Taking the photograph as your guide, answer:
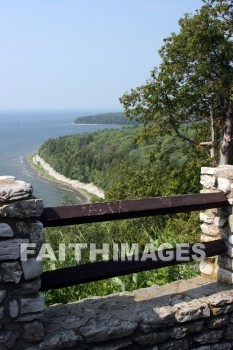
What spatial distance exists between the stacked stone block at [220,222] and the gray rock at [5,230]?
176cm

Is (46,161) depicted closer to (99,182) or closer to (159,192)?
(99,182)

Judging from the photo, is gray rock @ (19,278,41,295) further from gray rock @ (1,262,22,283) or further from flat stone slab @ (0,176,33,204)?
flat stone slab @ (0,176,33,204)

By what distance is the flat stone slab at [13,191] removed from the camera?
2.46 m

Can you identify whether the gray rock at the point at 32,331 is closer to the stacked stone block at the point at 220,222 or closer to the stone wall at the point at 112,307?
the stone wall at the point at 112,307

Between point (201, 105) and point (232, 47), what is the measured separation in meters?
2.96

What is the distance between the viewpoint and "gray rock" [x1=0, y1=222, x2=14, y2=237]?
2.47m

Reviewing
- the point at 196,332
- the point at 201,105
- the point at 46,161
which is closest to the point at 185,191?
the point at 201,105

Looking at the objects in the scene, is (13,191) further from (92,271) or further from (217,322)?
(217,322)

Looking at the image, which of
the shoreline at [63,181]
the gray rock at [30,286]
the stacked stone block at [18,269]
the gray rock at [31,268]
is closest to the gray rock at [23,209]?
the stacked stone block at [18,269]

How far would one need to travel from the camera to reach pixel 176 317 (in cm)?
308

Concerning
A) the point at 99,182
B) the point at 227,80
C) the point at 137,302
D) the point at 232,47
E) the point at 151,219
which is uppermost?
the point at 232,47

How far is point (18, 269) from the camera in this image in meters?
2.53

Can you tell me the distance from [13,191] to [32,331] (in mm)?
888

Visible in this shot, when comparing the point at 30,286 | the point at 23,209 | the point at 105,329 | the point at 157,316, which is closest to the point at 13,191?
the point at 23,209
